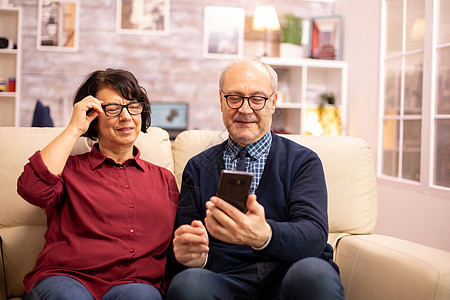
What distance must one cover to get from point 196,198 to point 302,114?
2888 millimetres

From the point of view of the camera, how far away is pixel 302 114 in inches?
166

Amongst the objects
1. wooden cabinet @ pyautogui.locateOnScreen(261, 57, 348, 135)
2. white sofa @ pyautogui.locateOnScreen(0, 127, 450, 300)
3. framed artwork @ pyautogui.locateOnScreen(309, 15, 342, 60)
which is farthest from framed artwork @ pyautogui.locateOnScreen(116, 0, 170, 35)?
white sofa @ pyautogui.locateOnScreen(0, 127, 450, 300)

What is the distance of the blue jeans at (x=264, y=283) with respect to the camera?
1124mm

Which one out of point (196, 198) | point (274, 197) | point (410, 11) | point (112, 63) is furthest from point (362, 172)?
point (112, 63)

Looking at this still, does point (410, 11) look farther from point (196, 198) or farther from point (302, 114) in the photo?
point (196, 198)

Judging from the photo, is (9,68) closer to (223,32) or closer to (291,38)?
(223,32)

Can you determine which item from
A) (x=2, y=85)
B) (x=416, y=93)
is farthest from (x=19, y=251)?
(x=2, y=85)

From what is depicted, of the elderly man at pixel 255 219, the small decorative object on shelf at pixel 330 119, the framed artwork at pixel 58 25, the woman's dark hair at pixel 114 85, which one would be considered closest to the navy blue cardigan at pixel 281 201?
the elderly man at pixel 255 219

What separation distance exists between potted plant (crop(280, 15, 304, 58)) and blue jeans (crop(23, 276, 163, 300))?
3504 millimetres

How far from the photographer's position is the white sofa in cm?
138

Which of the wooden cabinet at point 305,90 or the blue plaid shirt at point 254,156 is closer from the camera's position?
the blue plaid shirt at point 254,156

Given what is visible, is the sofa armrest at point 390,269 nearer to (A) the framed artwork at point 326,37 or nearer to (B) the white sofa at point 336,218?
(B) the white sofa at point 336,218

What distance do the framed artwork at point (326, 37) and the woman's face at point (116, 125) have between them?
3181 mm

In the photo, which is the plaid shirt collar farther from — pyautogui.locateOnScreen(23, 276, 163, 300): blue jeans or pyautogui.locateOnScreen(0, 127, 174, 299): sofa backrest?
pyautogui.locateOnScreen(23, 276, 163, 300): blue jeans
